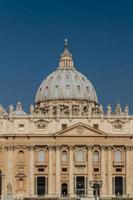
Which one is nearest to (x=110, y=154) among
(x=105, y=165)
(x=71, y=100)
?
(x=105, y=165)

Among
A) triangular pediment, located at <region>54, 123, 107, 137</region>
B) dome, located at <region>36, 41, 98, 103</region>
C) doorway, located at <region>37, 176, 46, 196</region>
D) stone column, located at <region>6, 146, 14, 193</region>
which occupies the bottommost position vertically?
doorway, located at <region>37, 176, 46, 196</region>

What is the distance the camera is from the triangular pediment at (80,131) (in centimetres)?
11238

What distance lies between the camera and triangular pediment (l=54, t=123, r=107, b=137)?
112 meters

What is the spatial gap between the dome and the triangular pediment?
24601 mm

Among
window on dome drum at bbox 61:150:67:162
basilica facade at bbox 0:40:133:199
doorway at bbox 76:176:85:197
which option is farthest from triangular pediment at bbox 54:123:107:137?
doorway at bbox 76:176:85:197

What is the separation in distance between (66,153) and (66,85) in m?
28.6

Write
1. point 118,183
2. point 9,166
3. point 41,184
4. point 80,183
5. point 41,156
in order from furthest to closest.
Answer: point 118,183, point 41,156, point 80,183, point 41,184, point 9,166

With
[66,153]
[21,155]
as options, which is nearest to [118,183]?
[66,153]

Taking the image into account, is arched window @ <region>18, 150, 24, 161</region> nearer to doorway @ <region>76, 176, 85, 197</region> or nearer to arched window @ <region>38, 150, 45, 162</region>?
arched window @ <region>38, 150, 45, 162</region>

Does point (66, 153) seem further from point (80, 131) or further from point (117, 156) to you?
point (117, 156)

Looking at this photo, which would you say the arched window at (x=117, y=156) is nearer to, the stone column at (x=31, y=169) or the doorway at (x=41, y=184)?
the doorway at (x=41, y=184)

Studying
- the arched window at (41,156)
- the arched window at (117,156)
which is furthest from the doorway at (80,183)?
the arched window at (41,156)

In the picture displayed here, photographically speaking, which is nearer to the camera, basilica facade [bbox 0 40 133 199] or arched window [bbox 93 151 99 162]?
basilica facade [bbox 0 40 133 199]

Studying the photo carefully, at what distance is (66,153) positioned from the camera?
371ft
